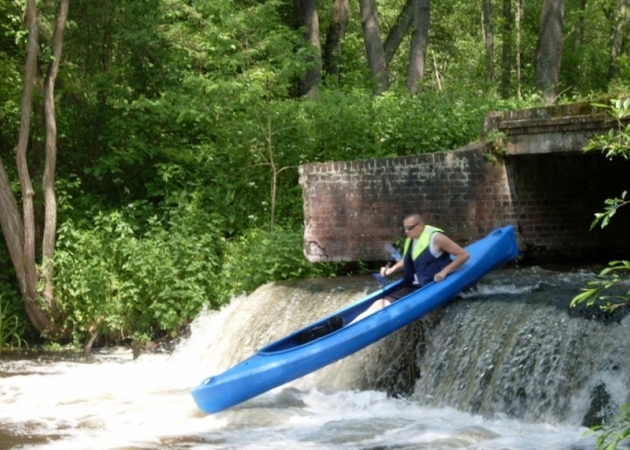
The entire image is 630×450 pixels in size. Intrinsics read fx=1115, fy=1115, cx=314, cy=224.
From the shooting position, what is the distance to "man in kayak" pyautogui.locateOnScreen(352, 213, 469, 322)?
419 inches

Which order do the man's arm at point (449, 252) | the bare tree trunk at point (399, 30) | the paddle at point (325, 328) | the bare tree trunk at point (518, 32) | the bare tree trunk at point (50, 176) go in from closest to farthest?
the man's arm at point (449, 252) < the paddle at point (325, 328) < the bare tree trunk at point (50, 176) < the bare tree trunk at point (399, 30) < the bare tree trunk at point (518, 32)

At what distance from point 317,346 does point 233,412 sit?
97 cm

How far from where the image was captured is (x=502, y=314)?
10164 millimetres

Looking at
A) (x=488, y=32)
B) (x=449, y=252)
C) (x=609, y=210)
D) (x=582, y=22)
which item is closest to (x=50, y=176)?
(x=449, y=252)

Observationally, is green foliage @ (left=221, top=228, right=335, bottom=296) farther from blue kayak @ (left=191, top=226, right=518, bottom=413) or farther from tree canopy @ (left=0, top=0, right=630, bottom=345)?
blue kayak @ (left=191, top=226, right=518, bottom=413)

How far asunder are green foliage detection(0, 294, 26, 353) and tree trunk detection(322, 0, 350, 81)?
32.1ft

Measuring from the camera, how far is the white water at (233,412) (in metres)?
8.91

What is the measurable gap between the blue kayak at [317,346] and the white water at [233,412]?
25 cm

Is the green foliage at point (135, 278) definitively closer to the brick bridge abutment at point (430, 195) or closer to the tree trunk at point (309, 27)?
the brick bridge abutment at point (430, 195)

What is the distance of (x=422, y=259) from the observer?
10.8m

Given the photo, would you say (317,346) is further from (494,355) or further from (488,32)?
(488,32)

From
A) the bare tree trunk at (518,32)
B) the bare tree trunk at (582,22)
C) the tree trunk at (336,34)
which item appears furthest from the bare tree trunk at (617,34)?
the tree trunk at (336,34)

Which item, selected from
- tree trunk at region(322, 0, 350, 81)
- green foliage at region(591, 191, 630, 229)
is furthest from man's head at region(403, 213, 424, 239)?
tree trunk at region(322, 0, 350, 81)

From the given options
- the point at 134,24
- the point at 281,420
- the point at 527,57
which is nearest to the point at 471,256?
the point at 281,420
